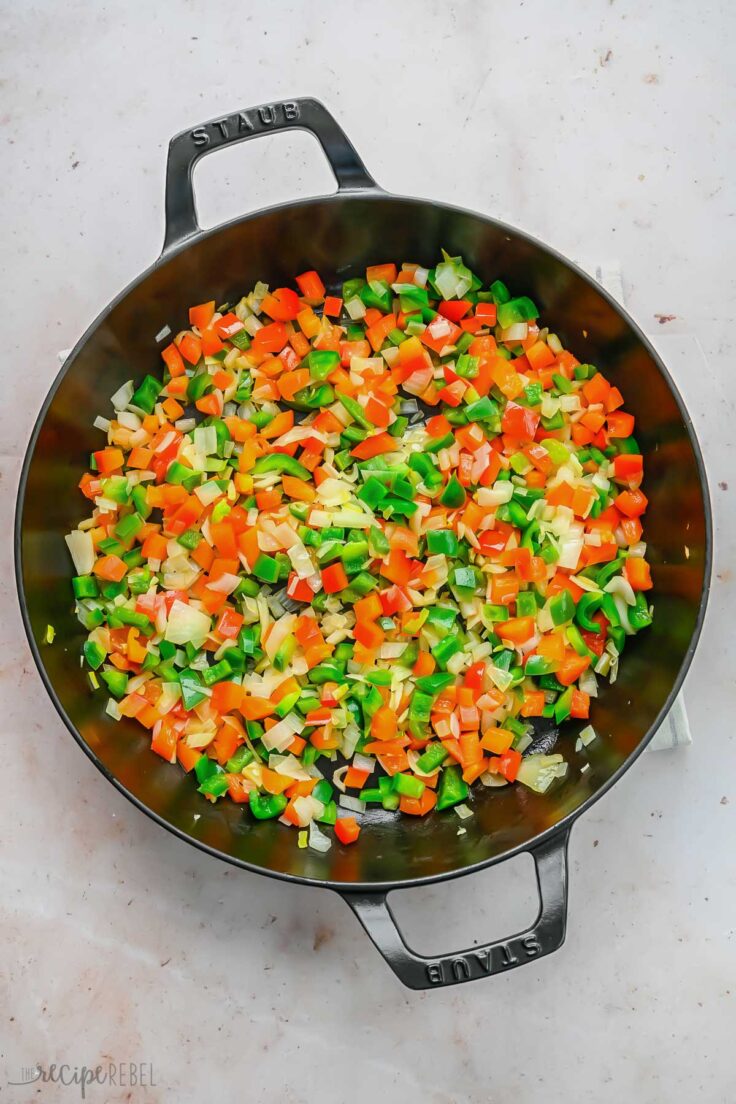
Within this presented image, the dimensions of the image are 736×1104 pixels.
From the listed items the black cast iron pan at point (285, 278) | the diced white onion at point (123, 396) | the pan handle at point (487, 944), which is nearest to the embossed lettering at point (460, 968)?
the pan handle at point (487, 944)

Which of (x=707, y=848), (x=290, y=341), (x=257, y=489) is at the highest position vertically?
(x=290, y=341)

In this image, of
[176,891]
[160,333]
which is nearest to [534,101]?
[160,333]

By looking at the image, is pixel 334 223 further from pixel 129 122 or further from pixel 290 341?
pixel 129 122

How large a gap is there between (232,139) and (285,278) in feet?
1.08

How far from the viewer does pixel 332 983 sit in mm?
1935

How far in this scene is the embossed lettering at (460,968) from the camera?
5.05ft

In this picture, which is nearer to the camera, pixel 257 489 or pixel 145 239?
pixel 257 489

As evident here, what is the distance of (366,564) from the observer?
6.00ft

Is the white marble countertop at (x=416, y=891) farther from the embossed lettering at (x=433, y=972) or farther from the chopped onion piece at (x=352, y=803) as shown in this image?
the embossed lettering at (x=433, y=972)

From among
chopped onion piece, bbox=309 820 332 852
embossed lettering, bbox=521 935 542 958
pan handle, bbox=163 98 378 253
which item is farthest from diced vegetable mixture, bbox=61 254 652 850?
embossed lettering, bbox=521 935 542 958

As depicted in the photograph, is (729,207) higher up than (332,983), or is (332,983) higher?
(729,207)

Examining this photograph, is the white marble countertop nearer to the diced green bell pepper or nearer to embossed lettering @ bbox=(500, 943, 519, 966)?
the diced green bell pepper

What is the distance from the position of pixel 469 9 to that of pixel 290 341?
86cm

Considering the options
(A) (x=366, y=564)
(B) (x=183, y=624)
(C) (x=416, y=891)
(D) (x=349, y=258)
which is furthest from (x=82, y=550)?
(C) (x=416, y=891)
